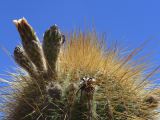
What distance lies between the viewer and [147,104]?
13.3 ft

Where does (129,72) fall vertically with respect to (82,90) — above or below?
above

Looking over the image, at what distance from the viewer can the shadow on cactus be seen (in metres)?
3.68

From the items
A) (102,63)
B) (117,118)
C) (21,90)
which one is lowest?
(117,118)

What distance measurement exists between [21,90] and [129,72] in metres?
0.99

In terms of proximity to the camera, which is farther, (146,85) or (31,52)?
(146,85)

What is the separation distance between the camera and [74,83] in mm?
3740

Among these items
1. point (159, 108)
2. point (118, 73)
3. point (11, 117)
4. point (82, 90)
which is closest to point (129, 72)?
point (118, 73)

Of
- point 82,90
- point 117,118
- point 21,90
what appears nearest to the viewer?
point 82,90

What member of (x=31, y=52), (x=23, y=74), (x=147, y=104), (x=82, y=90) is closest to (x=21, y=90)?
(x=23, y=74)

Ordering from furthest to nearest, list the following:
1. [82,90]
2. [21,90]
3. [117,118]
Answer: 1. [21,90]
2. [117,118]
3. [82,90]

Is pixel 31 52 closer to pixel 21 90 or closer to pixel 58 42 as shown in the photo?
pixel 58 42

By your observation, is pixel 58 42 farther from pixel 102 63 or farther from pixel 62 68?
pixel 102 63

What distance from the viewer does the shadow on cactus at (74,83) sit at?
3.68 m

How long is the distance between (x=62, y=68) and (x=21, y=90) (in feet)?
1.38
